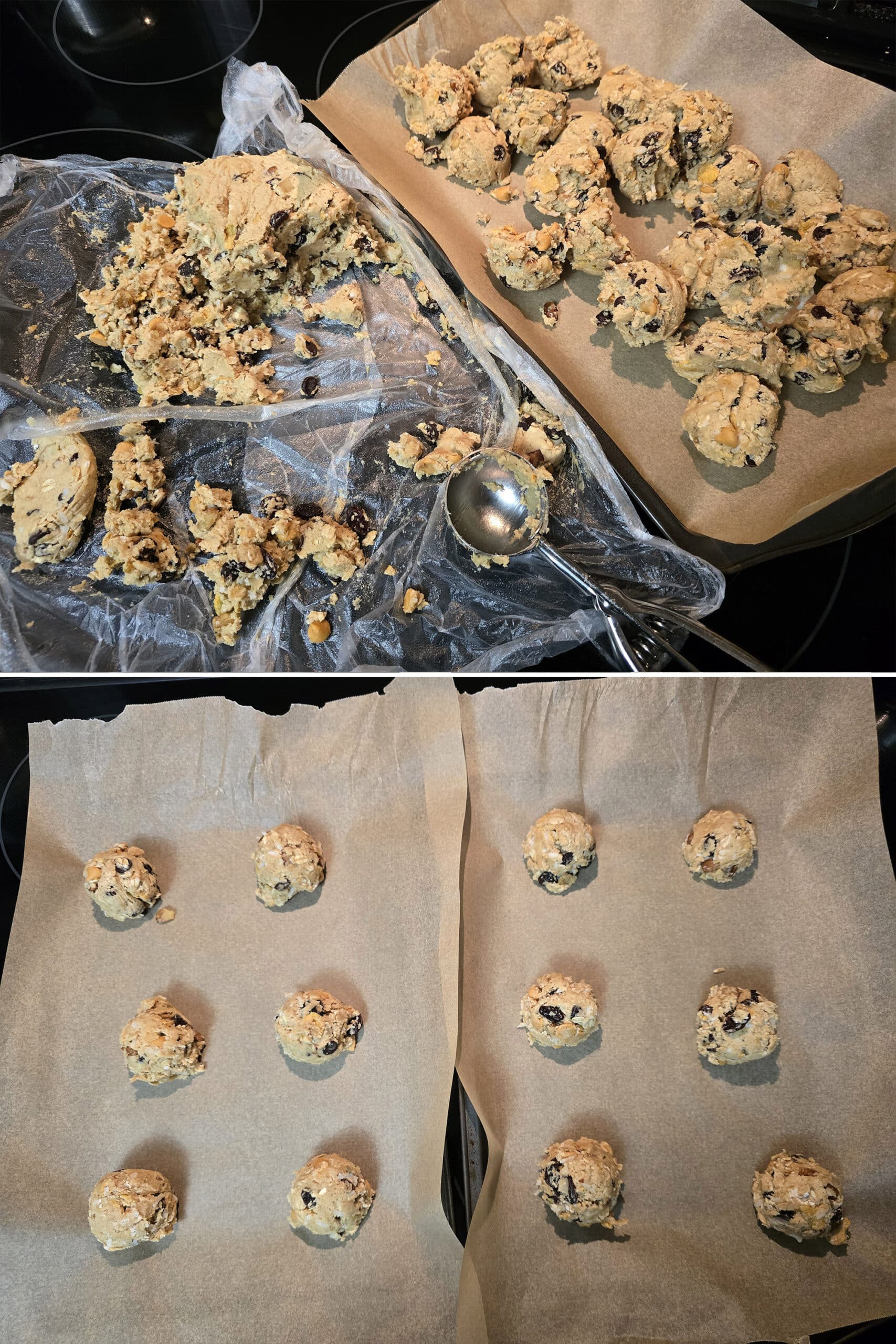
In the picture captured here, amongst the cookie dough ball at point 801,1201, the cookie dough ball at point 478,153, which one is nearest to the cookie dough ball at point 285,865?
the cookie dough ball at point 801,1201

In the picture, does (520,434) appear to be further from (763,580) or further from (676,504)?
(763,580)

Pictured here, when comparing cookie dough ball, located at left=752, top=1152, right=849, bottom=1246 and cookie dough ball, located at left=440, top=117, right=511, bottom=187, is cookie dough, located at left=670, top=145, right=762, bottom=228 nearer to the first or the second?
cookie dough ball, located at left=440, top=117, right=511, bottom=187

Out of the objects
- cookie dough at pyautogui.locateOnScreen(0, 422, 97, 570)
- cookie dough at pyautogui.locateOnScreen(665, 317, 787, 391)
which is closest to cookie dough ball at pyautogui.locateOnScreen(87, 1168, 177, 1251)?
cookie dough at pyautogui.locateOnScreen(0, 422, 97, 570)

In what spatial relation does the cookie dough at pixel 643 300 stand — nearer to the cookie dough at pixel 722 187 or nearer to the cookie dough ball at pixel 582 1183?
the cookie dough at pixel 722 187

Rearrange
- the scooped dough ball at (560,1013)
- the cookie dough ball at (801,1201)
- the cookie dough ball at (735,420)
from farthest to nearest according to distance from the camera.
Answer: the cookie dough ball at (735,420), the scooped dough ball at (560,1013), the cookie dough ball at (801,1201)

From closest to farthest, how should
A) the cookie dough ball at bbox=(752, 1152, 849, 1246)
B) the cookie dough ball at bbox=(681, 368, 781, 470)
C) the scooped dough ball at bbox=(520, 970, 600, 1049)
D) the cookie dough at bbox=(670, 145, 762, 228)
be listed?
1. the cookie dough ball at bbox=(752, 1152, 849, 1246)
2. the scooped dough ball at bbox=(520, 970, 600, 1049)
3. the cookie dough ball at bbox=(681, 368, 781, 470)
4. the cookie dough at bbox=(670, 145, 762, 228)
